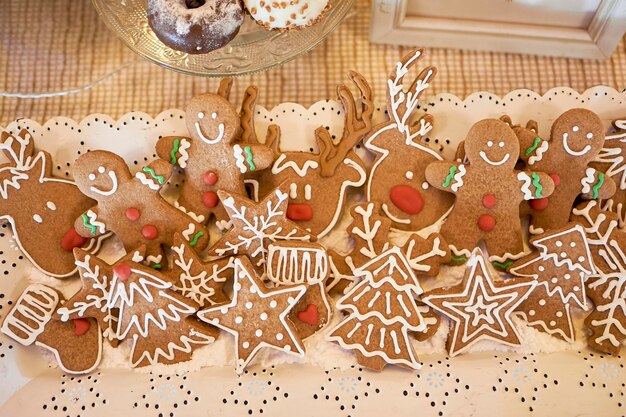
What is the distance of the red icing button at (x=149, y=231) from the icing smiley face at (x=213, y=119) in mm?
174

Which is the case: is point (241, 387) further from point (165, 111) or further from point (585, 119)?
point (585, 119)

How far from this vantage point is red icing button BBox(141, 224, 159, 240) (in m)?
1.04

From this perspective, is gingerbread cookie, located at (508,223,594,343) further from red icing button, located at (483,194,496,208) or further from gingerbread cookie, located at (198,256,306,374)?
gingerbread cookie, located at (198,256,306,374)

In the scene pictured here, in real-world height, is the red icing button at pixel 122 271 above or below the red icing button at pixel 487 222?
below

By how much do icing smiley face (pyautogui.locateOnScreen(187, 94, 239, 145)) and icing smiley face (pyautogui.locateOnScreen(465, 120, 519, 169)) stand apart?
0.41 m

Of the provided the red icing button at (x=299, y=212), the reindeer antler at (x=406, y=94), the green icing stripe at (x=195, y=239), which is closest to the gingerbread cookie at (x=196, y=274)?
the green icing stripe at (x=195, y=239)

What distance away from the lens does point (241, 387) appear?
3.19 feet

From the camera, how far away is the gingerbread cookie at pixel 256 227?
1016 millimetres

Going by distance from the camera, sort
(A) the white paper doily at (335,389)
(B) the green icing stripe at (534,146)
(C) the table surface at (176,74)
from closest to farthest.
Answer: (A) the white paper doily at (335,389)
(B) the green icing stripe at (534,146)
(C) the table surface at (176,74)

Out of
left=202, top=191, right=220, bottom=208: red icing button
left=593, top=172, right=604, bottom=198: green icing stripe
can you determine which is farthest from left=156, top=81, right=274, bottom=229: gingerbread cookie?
left=593, top=172, right=604, bottom=198: green icing stripe

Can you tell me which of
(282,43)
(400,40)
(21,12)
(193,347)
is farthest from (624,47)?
(21,12)

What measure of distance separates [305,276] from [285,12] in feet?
1.47

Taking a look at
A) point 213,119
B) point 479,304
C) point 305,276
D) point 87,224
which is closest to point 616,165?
point 479,304

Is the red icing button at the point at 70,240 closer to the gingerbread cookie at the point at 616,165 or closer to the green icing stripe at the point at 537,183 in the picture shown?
the green icing stripe at the point at 537,183
